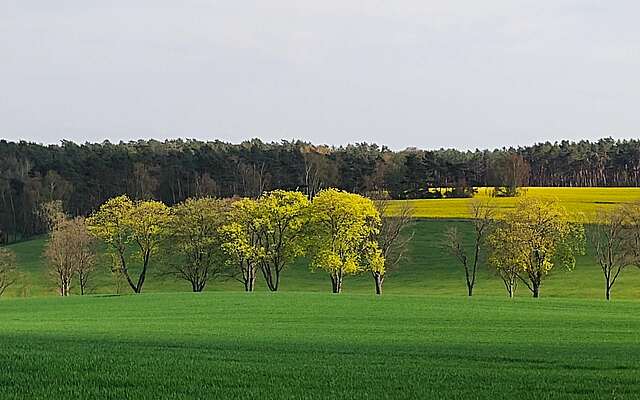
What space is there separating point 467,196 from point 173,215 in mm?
66754

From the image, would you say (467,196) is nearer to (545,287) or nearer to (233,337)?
(545,287)

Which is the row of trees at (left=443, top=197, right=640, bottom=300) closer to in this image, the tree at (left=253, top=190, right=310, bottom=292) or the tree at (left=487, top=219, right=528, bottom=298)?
the tree at (left=487, top=219, right=528, bottom=298)

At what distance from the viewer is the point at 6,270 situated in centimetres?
8631

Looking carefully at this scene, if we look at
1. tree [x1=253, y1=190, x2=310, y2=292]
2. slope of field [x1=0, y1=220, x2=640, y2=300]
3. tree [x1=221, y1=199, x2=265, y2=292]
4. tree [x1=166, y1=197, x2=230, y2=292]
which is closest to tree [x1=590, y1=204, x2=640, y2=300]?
slope of field [x1=0, y1=220, x2=640, y2=300]

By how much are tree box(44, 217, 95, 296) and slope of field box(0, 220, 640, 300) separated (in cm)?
511

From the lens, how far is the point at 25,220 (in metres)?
128

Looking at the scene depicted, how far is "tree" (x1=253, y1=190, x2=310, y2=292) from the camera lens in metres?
77.2

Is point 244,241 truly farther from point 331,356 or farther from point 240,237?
point 331,356

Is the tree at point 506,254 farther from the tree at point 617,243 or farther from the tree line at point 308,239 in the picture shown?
the tree at point 617,243

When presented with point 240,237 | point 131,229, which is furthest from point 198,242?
point 131,229

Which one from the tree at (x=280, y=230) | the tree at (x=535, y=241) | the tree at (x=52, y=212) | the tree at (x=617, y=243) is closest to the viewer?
the tree at (x=535, y=241)

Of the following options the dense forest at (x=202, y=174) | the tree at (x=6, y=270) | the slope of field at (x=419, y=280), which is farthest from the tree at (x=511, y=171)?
the tree at (x=6, y=270)

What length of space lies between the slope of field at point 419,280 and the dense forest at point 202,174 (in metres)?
25.1

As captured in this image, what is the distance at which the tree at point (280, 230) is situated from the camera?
253ft
